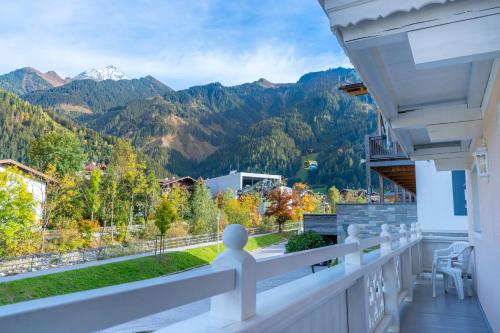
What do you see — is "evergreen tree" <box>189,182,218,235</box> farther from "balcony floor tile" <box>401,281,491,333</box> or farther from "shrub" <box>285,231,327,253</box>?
"balcony floor tile" <box>401,281,491,333</box>

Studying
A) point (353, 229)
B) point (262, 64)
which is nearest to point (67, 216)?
point (353, 229)

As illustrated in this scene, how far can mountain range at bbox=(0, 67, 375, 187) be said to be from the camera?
63.9 m

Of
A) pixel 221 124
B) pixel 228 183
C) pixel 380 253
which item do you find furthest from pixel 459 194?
pixel 221 124

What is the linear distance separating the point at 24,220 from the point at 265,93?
353 feet

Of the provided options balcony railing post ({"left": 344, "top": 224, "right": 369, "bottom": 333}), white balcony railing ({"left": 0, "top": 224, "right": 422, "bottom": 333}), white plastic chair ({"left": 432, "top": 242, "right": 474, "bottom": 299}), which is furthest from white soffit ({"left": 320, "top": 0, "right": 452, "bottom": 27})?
white plastic chair ({"left": 432, "top": 242, "right": 474, "bottom": 299})

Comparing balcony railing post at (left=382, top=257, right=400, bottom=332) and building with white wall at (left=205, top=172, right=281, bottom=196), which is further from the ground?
building with white wall at (left=205, top=172, right=281, bottom=196)

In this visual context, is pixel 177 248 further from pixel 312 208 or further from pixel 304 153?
pixel 304 153

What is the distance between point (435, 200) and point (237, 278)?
8415 millimetres

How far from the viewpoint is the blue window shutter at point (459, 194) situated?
783 cm

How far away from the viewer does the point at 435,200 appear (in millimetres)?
8250

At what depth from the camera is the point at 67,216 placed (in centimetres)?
1792

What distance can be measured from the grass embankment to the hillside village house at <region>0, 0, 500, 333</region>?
6149 millimetres

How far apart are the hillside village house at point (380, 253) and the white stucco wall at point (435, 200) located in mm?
3909

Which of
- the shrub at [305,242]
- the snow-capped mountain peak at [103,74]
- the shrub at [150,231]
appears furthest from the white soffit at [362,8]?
the snow-capped mountain peak at [103,74]
